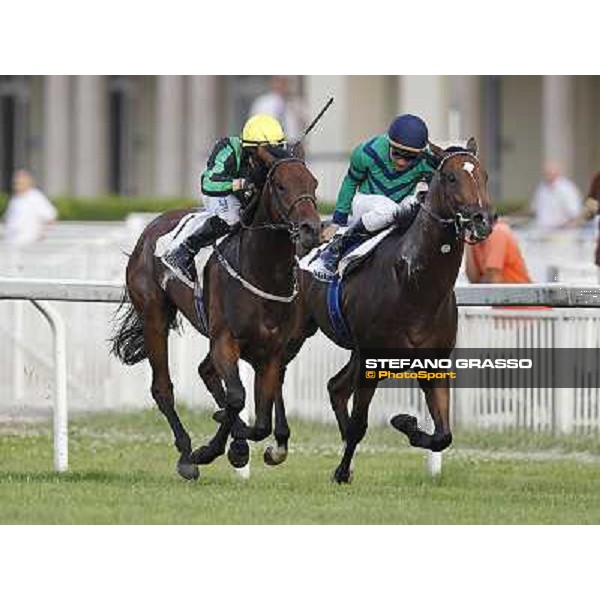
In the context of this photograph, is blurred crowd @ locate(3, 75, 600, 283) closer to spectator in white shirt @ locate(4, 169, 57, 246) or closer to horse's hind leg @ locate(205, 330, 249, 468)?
spectator in white shirt @ locate(4, 169, 57, 246)

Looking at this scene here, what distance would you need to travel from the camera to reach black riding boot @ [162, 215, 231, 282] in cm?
1068

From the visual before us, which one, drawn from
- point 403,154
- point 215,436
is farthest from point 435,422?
point 403,154

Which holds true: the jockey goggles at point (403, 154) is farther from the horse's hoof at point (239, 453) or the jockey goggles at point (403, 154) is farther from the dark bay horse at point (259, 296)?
the horse's hoof at point (239, 453)

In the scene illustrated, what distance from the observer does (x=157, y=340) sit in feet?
37.5

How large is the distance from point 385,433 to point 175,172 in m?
18.2

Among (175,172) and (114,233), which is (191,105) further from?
(114,233)

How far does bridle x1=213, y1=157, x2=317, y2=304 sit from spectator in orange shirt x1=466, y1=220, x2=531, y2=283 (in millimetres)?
3554

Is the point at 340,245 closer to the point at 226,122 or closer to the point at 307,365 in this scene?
the point at 307,365

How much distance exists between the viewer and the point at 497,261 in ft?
45.3

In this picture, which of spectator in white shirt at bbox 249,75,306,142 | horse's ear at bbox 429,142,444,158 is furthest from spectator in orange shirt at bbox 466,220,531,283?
spectator in white shirt at bbox 249,75,306,142

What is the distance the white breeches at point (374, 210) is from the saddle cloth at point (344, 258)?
57mm

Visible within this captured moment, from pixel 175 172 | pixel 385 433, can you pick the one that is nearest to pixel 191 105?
pixel 175 172

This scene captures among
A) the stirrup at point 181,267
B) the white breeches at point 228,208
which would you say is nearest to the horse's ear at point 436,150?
the white breeches at point 228,208

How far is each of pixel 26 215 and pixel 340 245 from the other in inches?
400
